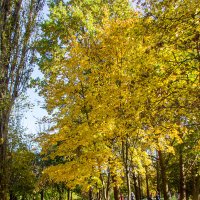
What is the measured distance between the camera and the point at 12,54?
1278 centimetres

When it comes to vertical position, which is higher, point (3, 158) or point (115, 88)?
point (115, 88)

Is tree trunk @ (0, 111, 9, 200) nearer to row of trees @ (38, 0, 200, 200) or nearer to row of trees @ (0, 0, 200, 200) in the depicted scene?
row of trees @ (0, 0, 200, 200)

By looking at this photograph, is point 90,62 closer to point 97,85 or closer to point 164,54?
point 97,85

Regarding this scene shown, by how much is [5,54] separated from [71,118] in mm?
4303

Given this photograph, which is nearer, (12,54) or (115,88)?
(115,88)

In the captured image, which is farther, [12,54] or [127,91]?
[12,54]

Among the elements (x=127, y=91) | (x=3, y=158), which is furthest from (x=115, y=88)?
(x=3, y=158)

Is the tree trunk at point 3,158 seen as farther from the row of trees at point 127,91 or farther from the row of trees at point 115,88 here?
the row of trees at point 127,91

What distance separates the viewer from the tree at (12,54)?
11523 millimetres

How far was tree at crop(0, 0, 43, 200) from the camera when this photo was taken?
1152 centimetres

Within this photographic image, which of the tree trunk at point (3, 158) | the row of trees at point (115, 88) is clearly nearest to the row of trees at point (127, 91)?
the row of trees at point (115, 88)

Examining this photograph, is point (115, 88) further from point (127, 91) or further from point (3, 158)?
point (3, 158)

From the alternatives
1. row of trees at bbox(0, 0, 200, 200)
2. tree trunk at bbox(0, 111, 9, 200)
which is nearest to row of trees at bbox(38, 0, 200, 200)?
row of trees at bbox(0, 0, 200, 200)

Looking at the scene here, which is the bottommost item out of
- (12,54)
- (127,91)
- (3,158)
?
(3,158)
